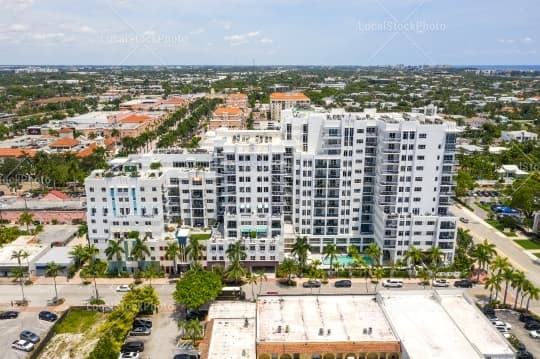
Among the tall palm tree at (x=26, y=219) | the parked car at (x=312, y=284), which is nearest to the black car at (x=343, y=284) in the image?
the parked car at (x=312, y=284)

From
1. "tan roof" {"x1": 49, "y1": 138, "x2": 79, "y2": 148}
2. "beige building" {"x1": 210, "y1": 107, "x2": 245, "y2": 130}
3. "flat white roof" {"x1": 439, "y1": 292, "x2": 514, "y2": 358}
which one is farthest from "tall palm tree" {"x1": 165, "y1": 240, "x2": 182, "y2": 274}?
"beige building" {"x1": 210, "y1": 107, "x2": 245, "y2": 130}

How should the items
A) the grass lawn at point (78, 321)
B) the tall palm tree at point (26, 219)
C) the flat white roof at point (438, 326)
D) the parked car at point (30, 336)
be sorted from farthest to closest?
1. the tall palm tree at point (26, 219)
2. the grass lawn at point (78, 321)
3. the parked car at point (30, 336)
4. the flat white roof at point (438, 326)

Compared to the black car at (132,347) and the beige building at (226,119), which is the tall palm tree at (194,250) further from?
the beige building at (226,119)

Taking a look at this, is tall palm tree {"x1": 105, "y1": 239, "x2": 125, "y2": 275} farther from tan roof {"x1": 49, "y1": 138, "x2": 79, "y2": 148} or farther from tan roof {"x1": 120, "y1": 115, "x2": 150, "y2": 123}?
tan roof {"x1": 120, "y1": 115, "x2": 150, "y2": 123}

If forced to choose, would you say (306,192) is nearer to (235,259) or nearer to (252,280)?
(235,259)

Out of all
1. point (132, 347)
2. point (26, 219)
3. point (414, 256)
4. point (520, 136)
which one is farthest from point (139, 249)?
point (520, 136)

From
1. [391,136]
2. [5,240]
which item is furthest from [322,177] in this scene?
[5,240]
